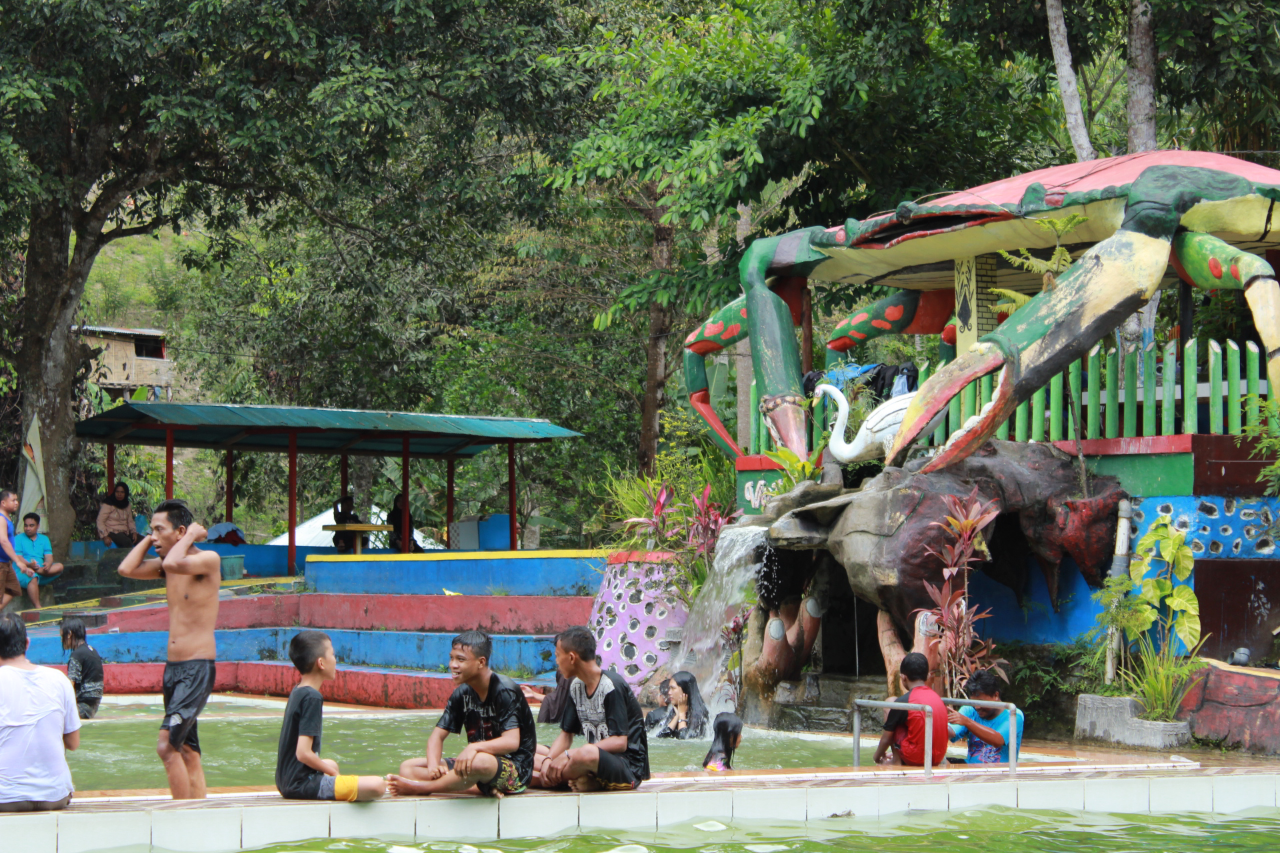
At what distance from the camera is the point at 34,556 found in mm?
16516

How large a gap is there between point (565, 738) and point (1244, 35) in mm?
11690

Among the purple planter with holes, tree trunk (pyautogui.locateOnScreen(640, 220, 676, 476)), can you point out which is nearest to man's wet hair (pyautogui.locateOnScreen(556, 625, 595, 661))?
the purple planter with holes

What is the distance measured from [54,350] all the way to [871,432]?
1292cm

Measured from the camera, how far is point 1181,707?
9.77m

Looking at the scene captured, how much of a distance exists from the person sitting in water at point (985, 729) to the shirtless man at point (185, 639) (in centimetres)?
425

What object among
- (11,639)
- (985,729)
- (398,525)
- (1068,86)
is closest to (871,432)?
(985,729)

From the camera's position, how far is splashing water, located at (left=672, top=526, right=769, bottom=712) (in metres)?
12.1

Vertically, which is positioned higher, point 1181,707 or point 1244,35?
point 1244,35

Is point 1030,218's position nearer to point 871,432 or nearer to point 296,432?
point 871,432

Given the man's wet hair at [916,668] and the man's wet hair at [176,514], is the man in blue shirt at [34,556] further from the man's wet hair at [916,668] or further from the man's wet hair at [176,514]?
the man's wet hair at [916,668]

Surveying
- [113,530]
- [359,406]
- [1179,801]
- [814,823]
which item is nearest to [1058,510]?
[1179,801]

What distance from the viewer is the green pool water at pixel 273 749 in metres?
9.45

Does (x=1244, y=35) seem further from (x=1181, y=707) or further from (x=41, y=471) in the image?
(x=41, y=471)


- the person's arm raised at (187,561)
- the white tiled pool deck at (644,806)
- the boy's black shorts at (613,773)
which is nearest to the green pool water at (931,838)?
the white tiled pool deck at (644,806)
